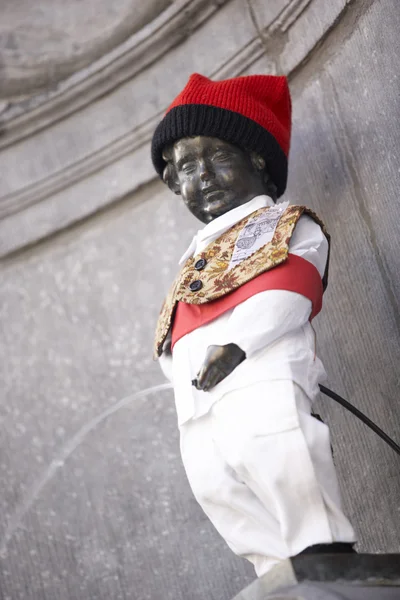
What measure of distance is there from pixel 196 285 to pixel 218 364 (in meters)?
0.24

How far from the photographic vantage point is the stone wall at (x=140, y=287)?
2.24 m

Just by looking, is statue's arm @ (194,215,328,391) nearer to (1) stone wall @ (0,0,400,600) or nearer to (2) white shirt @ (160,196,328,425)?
(2) white shirt @ (160,196,328,425)

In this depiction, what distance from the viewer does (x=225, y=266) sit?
190 cm

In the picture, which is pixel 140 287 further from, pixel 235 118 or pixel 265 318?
pixel 265 318

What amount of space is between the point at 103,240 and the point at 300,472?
1.49m

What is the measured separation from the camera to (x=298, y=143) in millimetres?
2543

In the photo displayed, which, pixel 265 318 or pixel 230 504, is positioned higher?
pixel 265 318

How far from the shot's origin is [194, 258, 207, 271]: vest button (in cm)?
194

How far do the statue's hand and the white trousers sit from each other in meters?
0.05

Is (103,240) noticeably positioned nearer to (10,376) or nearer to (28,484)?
(10,376)

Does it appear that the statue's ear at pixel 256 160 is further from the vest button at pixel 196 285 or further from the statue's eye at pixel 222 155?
the vest button at pixel 196 285

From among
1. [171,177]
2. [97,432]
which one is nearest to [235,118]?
[171,177]

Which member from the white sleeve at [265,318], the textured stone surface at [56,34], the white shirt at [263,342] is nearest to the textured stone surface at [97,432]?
the textured stone surface at [56,34]

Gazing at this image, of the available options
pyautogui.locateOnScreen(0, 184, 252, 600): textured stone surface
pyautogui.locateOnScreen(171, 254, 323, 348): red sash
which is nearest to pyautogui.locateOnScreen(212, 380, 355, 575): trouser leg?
pyautogui.locateOnScreen(171, 254, 323, 348): red sash
